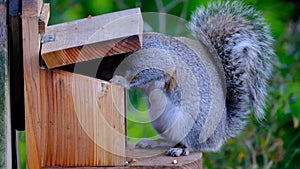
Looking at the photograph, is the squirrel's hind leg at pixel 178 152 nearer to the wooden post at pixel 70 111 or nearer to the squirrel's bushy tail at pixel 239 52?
the wooden post at pixel 70 111

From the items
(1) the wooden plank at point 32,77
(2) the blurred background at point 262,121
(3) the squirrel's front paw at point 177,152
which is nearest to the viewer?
(1) the wooden plank at point 32,77

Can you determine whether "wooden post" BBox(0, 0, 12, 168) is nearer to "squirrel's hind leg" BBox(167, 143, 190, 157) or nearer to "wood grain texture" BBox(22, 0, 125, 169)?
"wood grain texture" BBox(22, 0, 125, 169)

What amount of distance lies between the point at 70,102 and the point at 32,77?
0.10 metres

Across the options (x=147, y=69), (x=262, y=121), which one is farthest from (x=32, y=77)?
(x=262, y=121)

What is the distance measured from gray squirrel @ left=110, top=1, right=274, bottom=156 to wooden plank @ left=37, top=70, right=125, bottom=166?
31 centimetres

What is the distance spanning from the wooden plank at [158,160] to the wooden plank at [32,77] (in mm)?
134

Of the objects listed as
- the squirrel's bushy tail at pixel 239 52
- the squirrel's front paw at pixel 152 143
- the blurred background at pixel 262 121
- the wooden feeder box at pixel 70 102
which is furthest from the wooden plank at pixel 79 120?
the blurred background at pixel 262 121

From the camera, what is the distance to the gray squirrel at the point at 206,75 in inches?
82.6

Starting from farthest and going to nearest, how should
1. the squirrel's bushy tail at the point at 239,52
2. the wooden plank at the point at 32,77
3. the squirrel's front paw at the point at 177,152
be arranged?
the squirrel's bushy tail at the point at 239,52, the squirrel's front paw at the point at 177,152, the wooden plank at the point at 32,77

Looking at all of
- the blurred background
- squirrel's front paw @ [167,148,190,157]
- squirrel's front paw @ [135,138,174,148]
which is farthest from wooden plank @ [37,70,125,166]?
the blurred background

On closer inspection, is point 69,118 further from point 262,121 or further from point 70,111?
point 262,121

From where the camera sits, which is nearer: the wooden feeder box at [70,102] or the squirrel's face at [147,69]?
the wooden feeder box at [70,102]

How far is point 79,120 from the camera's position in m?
1.63

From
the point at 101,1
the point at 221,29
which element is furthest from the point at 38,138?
the point at 101,1
